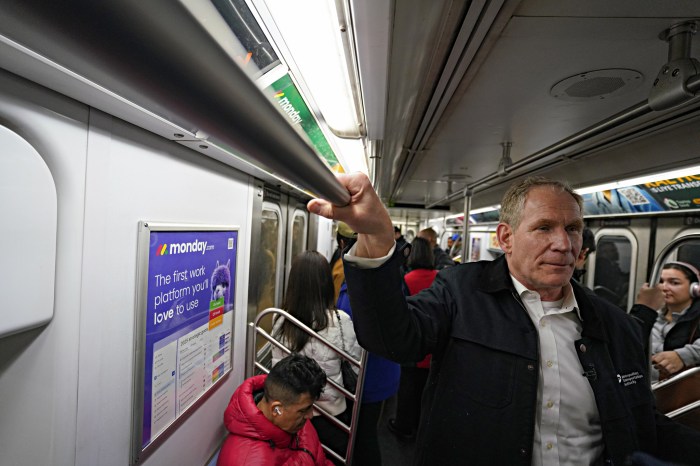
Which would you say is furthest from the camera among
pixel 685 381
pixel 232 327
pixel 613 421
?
pixel 232 327

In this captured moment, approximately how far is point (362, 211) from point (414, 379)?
3.12 m

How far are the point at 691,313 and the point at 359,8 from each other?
158 inches

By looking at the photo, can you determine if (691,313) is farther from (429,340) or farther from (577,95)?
(429,340)

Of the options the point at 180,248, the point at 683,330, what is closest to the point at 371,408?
the point at 180,248

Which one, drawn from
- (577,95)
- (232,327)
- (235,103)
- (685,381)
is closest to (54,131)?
(235,103)

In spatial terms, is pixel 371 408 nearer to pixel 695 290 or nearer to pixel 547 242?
pixel 547 242

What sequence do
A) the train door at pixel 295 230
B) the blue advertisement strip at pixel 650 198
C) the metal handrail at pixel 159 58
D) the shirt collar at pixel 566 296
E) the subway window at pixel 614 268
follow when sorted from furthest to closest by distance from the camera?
the subway window at pixel 614 268 → the train door at pixel 295 230 → the blue advertisement strip at pixel 650 198 → the shirt collar at pixel 566 296 → the metal handrail at pixel 159 58

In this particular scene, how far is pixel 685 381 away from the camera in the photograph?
2.13 metres

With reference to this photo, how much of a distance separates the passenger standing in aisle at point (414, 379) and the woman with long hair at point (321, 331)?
1.17 meters

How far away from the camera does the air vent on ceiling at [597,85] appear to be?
1.54 meters

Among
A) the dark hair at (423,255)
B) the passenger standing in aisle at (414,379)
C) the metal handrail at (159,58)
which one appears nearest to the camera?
the metal handrail at (159,58)

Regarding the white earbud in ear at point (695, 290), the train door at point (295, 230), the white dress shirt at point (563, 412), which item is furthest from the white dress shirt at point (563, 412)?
the train door at point (295, 230)

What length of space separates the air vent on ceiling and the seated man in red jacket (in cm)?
209

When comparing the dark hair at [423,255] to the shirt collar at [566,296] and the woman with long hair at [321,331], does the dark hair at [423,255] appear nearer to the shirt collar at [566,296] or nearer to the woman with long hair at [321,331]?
the woman with long hair at [321,331]
